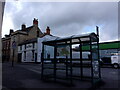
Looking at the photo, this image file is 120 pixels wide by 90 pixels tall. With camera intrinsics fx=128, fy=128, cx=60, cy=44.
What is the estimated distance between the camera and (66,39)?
8.00 meters

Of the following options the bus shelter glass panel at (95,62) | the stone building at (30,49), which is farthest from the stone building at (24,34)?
the bus shelter glass panel at (95,62)

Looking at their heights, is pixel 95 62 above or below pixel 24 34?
below

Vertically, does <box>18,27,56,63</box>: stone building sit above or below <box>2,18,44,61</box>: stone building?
below

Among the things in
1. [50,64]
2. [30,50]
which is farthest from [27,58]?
[50,64]

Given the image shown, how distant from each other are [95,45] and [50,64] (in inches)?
135

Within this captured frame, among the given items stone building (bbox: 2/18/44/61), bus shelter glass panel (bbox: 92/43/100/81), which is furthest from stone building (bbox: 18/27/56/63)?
bus shelter glass panel (bbox: 92/43/100/81)

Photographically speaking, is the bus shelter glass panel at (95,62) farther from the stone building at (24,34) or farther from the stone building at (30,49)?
the stone building at (24,34)

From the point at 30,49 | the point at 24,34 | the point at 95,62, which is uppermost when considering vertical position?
the point at 24,34

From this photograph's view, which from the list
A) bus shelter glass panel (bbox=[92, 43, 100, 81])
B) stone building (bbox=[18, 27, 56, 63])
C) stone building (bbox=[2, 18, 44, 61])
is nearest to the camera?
bus shelter glass panel (bbox=[92, 43, 100, 81])

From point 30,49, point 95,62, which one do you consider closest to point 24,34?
point 30,49

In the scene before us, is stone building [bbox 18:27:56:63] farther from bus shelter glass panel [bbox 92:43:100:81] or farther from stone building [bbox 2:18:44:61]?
bus shelter glass panel [bbox 92:43:100:81]

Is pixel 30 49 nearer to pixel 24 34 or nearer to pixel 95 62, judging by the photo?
pixel 24 34

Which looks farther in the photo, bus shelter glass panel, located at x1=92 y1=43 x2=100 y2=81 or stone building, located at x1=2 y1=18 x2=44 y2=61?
stone building, located at x1=2 y1=18 x2=44 y2=61

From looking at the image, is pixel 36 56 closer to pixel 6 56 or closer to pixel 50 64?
pixel 6 56
